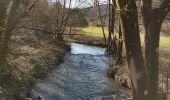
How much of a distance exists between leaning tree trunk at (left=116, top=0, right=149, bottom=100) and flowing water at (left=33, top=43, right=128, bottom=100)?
919cm

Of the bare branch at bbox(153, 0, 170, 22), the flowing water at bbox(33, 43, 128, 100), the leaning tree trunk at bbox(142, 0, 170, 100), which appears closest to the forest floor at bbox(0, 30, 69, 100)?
the flowing water at bbox(33, 43, 128, 100)

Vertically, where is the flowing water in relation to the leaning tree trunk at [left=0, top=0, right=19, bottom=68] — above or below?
below

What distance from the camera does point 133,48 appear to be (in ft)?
23.9

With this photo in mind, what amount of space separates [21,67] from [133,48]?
11504mm

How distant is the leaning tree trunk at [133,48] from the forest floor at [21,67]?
5550mm

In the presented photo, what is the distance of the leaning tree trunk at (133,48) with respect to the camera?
7.11 meters

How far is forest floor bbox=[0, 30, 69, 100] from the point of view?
1366 cm

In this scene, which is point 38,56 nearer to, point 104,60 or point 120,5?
point 104,60

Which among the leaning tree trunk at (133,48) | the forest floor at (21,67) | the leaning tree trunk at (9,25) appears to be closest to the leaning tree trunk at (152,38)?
the leaning tree trunk at (133,48)

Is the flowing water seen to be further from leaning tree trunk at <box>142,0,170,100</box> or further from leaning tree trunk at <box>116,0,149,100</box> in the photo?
leaning tree trunk at <box>116,0,149,100</box>

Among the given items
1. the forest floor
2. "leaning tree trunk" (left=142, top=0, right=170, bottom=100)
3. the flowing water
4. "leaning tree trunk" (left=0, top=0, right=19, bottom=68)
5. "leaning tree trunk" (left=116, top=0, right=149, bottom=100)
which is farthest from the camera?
the flowing water

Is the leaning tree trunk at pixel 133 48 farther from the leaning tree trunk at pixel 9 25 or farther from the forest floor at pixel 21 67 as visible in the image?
the forest floor at pixel 21 67

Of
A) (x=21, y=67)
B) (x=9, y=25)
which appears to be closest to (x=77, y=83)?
(x=21, y=67)

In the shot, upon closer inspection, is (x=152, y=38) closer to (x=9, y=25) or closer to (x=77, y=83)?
(x=9, y=25)
